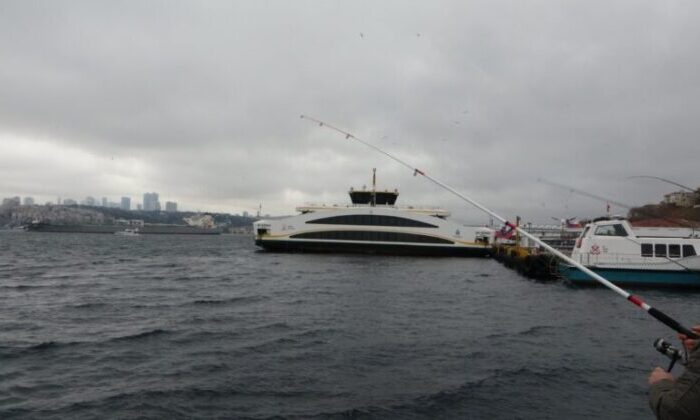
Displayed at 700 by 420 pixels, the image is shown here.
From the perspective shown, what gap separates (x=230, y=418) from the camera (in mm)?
7781

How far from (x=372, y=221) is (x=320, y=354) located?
4493cm

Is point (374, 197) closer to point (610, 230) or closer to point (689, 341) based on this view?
point (610, 230)

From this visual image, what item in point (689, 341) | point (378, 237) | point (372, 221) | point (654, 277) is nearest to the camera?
point (689, 341)

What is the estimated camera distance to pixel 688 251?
26859mm

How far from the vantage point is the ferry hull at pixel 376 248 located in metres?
55.2

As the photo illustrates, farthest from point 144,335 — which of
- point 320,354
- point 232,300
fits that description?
point 232,300

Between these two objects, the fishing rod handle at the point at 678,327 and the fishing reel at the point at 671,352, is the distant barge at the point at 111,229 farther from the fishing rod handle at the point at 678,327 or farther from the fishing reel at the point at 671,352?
the fishing reel at the point at 671,352

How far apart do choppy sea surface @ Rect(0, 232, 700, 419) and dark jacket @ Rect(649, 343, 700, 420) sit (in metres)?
5.47

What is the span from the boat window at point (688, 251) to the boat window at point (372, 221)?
3034cm

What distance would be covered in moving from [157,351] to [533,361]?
821 cm

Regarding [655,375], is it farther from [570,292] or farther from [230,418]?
[570,292]

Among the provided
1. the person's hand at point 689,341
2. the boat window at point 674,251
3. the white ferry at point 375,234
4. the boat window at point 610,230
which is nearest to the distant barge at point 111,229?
the white ferry at point 375,234

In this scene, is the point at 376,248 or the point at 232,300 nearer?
the point at 232,300

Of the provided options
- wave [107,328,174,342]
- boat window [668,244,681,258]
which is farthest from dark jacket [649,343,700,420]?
boat window [668,244,681,258]
